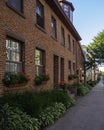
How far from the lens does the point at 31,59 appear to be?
608 inches

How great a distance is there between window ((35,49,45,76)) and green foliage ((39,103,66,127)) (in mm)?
3321

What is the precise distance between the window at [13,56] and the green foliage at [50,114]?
2.12 metres

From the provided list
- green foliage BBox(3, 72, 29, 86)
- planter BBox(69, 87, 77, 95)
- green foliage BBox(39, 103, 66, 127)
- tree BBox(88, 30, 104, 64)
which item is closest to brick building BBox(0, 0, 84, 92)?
green foliage BBox(3, 72, 29, 86)

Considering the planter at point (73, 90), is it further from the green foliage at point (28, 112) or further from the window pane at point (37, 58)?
the green foliage at point (28, 112)

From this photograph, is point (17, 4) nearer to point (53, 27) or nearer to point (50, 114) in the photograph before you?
point (50, 114)

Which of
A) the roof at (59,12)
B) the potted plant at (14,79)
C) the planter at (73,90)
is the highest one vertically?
the roof at (59,12)

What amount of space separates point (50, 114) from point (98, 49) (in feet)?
130

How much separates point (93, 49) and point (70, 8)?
65.5 feet

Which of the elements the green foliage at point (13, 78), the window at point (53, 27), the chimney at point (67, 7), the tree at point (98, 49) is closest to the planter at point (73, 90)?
the window at point (53, 27)

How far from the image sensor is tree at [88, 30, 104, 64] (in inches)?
1986

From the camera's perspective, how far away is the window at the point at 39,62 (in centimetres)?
1702

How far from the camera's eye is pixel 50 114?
12.0m

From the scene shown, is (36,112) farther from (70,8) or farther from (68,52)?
(70,8)

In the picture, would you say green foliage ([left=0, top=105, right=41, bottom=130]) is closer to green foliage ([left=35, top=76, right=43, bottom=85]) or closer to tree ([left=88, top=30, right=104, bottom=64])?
green foliage ([left=35, top=76, right=43, bottom=85])
